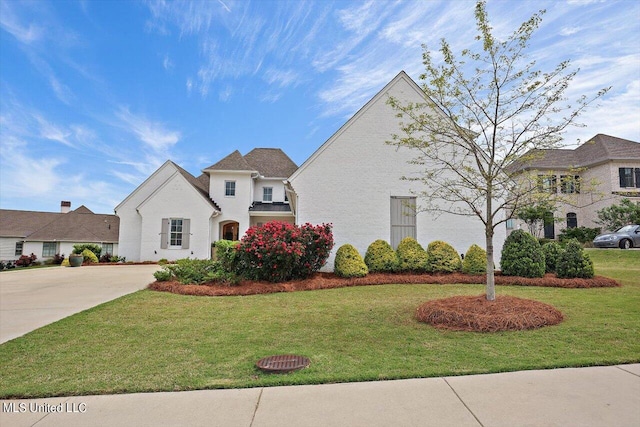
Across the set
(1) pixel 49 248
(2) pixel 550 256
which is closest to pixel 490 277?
(2) pixel 550 256

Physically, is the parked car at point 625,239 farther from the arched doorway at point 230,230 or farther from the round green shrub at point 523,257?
the arched doorway at point 230,230

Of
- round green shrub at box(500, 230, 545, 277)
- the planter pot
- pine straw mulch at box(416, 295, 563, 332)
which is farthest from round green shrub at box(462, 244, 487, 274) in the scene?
the planter pot

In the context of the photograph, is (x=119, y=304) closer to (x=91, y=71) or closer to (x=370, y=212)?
(x=370, y=212)

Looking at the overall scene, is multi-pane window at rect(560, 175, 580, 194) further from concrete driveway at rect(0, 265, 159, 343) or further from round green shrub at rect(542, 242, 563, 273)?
concrete driveway at rect(0, 265, 159, 343)

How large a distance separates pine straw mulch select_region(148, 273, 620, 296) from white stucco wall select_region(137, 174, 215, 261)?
9979 millimetres

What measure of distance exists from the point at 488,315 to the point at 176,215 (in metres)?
19.2

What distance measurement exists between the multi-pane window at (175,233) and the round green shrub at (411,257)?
14.5m

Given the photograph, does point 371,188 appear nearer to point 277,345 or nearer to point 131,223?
point 277,345

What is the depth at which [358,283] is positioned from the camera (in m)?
10.8

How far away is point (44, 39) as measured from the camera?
37.7 feet

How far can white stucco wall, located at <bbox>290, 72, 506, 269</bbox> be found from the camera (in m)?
13.3

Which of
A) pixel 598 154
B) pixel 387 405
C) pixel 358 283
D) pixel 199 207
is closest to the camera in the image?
pixel 387 405

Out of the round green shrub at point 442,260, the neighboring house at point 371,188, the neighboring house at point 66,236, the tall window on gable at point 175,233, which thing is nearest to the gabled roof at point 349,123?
the neighboring house at point 371,188

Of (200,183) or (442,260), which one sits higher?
(200,183)
